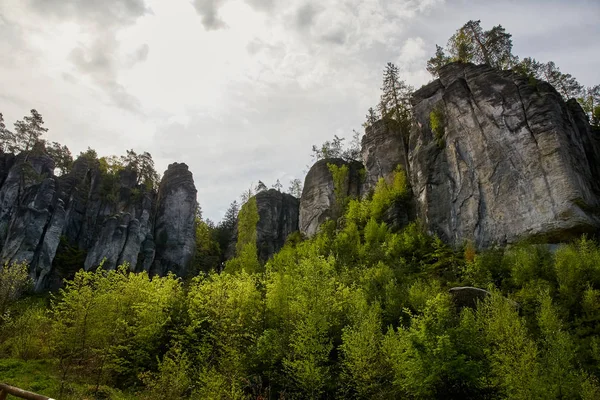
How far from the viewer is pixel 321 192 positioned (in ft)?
235

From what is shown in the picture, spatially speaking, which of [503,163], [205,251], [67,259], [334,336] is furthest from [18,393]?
[205,251]

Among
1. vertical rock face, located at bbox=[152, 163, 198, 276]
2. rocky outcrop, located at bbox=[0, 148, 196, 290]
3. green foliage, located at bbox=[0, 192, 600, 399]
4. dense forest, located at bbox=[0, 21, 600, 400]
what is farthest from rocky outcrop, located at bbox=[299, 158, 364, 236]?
green foliage, located at bbox=[0, 192, 600, 399]

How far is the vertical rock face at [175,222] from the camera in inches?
2899

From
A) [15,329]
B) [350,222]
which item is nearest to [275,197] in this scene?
[350,222]

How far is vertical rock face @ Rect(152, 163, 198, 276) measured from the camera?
242 feet

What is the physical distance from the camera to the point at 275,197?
83.8 metres

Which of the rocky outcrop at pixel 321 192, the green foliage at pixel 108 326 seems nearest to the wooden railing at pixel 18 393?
the green foliage at pixel 108 326

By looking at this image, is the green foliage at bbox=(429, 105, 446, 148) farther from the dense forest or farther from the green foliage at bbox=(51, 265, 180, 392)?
the green foliage at bbox=(51, 265, 180, 392)

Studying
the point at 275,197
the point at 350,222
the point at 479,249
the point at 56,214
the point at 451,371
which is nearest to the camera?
the point at 451,371

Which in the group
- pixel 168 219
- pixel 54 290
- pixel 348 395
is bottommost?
pixel 348 395

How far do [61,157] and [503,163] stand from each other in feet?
289

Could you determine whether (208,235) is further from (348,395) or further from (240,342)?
(348,395)

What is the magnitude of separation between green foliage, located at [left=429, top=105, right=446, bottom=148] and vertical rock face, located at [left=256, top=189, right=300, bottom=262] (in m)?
37.5

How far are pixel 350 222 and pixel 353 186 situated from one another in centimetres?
1403
